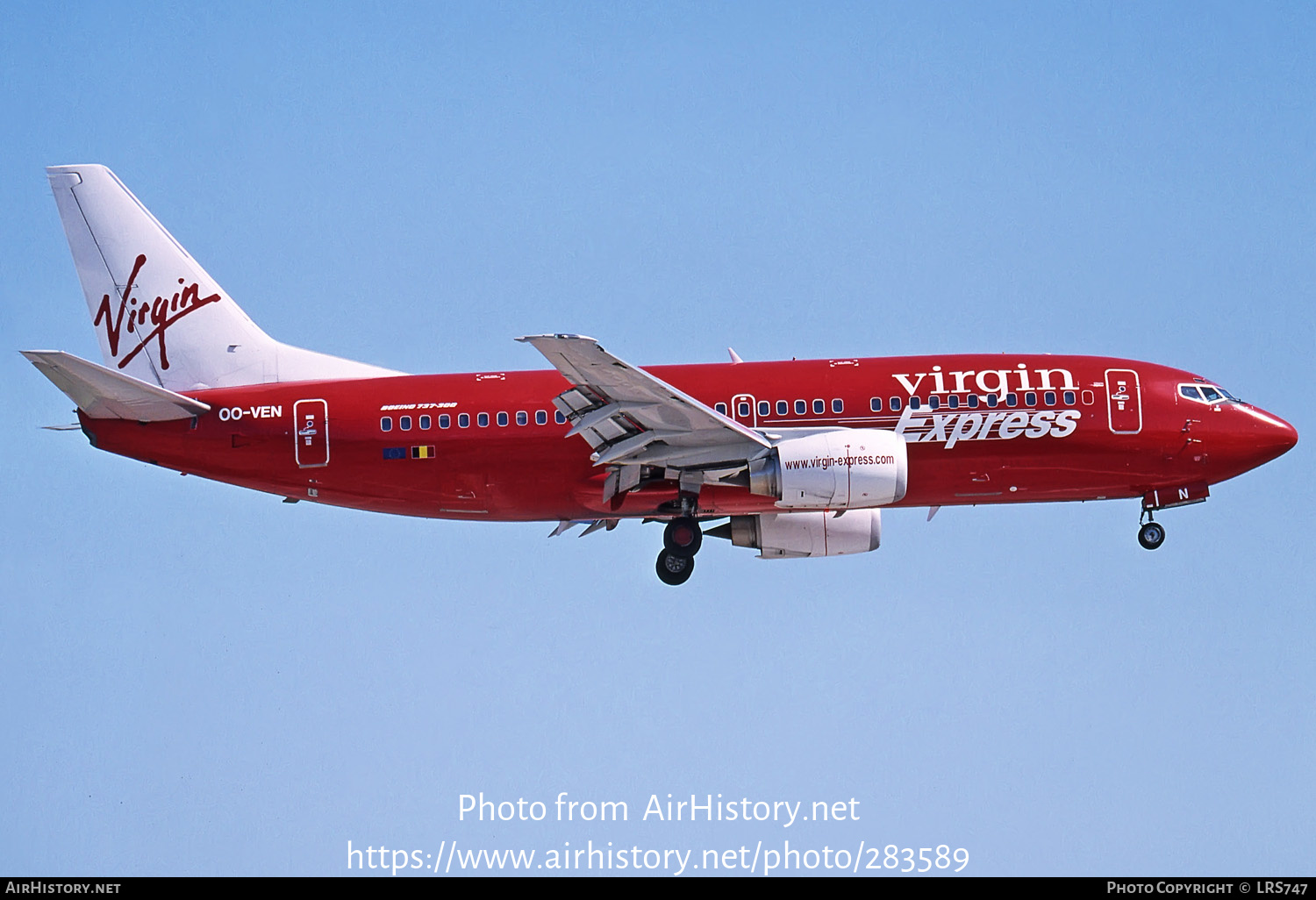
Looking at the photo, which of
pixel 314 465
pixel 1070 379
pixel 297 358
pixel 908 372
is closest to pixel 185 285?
pixel 297 358

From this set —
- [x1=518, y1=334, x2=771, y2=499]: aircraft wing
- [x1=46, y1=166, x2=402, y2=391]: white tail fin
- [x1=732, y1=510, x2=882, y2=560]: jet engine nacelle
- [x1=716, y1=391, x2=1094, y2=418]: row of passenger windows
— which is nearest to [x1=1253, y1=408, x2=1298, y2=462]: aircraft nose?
[x1=716, y1=391, x2=1094, y2=418]: row of passenger windows

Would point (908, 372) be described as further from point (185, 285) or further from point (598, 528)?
point (185, 285)

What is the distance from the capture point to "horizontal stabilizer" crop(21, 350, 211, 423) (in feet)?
122

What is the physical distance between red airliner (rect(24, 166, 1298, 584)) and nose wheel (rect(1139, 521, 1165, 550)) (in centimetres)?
Answer: 66

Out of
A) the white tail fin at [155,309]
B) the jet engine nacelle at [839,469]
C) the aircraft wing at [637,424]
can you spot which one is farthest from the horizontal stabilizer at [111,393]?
the jet engine nacelle at [839,469]

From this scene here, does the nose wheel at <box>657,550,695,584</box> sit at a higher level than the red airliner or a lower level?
lower

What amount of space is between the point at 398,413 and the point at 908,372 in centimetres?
1213

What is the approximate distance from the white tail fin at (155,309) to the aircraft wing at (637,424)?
20.6ft

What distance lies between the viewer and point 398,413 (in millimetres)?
39781

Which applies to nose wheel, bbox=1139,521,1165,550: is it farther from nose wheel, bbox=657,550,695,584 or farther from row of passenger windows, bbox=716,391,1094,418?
nose wheel, bbox=657,550,695,584

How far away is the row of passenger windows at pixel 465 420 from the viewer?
39.7 meters

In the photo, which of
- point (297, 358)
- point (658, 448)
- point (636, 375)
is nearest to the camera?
point (636, 375)

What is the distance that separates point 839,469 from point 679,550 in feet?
15.9

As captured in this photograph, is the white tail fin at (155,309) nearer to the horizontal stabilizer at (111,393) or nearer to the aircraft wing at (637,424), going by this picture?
the horizontal stabilizer at (111,393)
